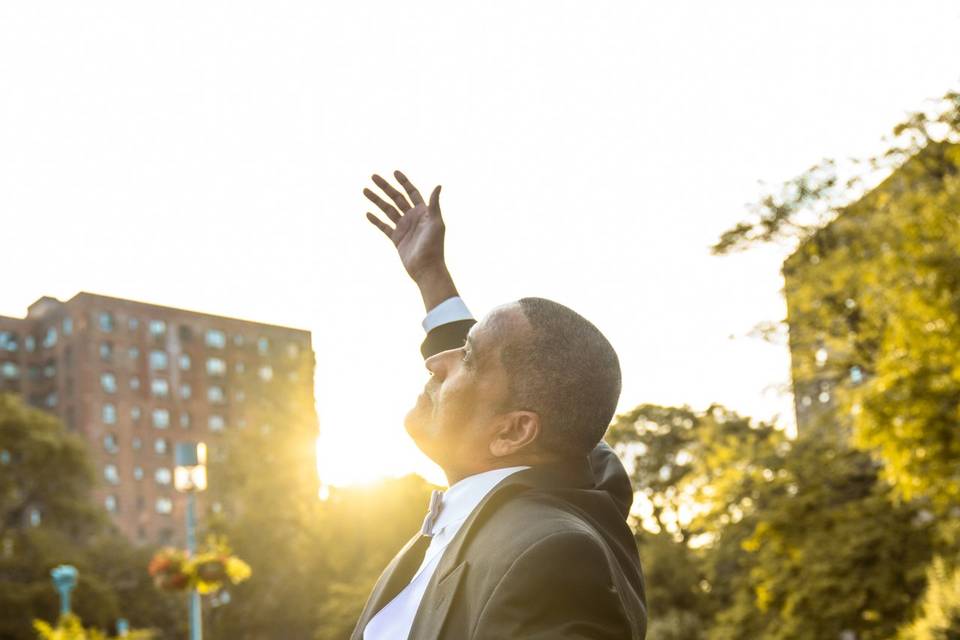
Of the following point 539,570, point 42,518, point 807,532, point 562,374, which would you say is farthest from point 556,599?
point 42,518

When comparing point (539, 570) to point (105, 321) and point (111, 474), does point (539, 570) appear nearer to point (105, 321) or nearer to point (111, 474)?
point (111, 474)

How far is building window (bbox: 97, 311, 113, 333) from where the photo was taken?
84.0m

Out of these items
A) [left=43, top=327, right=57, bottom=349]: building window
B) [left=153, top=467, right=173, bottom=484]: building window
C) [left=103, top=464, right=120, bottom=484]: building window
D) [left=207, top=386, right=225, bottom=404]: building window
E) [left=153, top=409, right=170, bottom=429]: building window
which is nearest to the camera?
[left=103, top=464, right=120, bottom=484]: building window

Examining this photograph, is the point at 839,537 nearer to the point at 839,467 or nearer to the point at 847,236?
the point at 839,467

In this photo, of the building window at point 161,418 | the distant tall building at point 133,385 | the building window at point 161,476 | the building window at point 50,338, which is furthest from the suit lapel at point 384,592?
the building window at point 161,418

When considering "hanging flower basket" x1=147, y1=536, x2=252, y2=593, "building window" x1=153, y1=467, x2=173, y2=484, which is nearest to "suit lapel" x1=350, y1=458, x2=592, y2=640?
"hanging flower basket" x1=147, y1=536, x2=252, y2=593

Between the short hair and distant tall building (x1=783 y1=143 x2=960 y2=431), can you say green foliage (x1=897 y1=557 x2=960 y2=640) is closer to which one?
distant tall building (x1=783 y1=143 x2=960 y2=431)

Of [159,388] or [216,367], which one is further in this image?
[216,367]

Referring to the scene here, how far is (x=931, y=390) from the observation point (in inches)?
531

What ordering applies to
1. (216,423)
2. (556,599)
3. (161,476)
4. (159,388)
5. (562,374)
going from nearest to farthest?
(556,599) → (562,374) → (161,476) → (159,388) → (216,423)

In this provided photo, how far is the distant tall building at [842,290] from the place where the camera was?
653 inches

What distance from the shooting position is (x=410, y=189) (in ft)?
10.7

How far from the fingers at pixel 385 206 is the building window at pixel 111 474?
8465cm

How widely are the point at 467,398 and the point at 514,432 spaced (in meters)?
0.13
